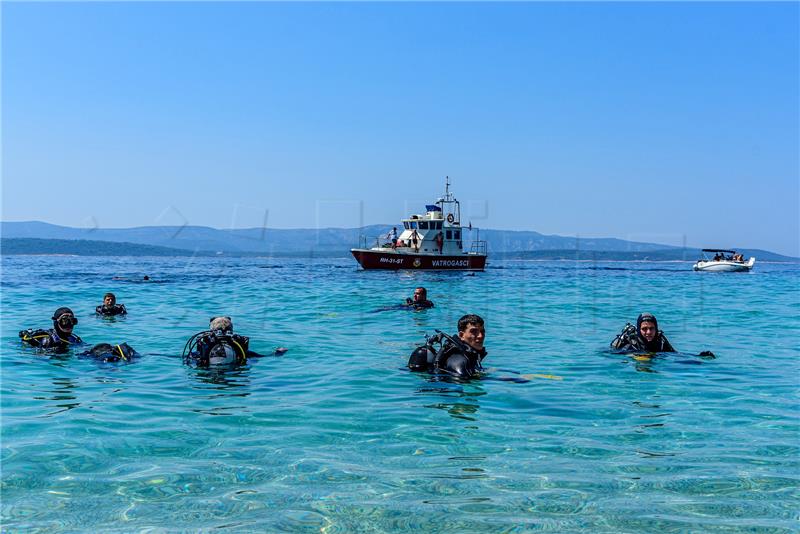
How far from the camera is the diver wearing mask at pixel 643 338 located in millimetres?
11047

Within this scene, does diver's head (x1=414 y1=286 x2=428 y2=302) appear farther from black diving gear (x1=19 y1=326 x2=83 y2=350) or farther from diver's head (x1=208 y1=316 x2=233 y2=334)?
black diving gear (x1=19 y1=326 x2=83 y2=350)

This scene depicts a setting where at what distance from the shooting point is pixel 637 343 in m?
11.3

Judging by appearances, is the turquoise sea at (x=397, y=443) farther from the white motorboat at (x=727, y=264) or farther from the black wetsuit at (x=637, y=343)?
the white motorboat at (x=727, y=264)

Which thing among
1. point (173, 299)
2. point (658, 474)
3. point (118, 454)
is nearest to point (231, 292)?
point (173, 299)

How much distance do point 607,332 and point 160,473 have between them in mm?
12823

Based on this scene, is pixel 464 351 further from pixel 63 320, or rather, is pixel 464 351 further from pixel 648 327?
pixel 63 320

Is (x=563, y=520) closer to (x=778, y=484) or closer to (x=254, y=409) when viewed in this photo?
(x=778, y=484)

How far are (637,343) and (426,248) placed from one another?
139 ft

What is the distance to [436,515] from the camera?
438cm

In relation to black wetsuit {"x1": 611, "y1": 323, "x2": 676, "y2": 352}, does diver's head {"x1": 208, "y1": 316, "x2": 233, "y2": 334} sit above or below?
above

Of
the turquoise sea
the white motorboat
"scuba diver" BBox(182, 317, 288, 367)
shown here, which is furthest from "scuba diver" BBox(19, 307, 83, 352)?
the white motorboat

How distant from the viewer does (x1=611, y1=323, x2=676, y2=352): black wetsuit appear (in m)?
11.3

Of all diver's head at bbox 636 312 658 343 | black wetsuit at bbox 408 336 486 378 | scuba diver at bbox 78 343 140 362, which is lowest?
scuba diver at bbox 78 343 140 362

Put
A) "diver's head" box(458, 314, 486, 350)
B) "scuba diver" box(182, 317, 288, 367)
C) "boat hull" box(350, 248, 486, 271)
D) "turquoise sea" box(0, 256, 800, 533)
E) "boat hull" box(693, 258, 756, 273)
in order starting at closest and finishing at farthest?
"turquoise sea" box(0, 256, 800, 533) → "diver's head" box(458, 314, 486, 350) → "scuba diver" box(182, 317, 288, 367) → "boat hull" box(350, 248, 486, 271) → "boat hull" box(693, 258, 756, 273)
